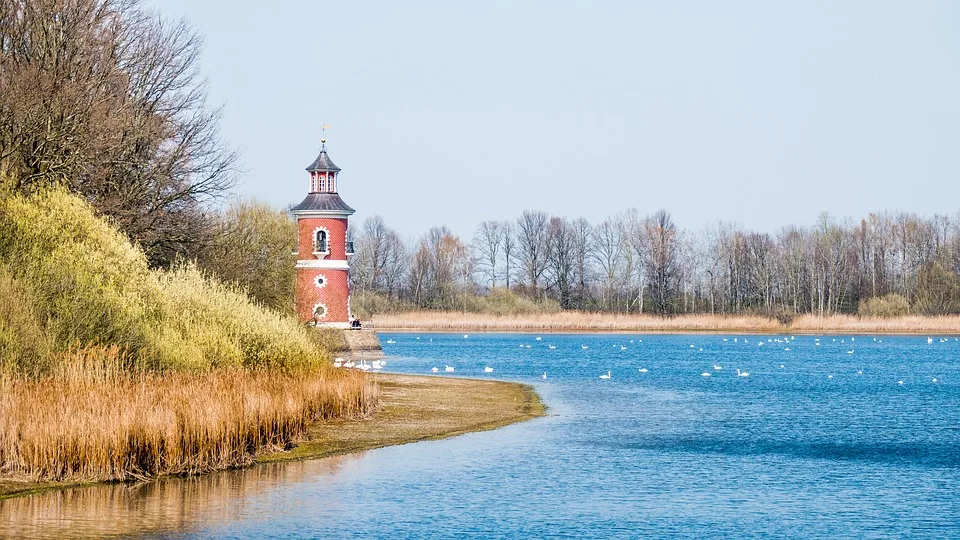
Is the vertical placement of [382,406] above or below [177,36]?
below

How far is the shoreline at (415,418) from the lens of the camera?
858 inches

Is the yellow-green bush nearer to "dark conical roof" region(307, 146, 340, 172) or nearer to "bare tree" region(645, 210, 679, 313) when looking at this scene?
"dark conical roof" region(307, 146, 340, 172)

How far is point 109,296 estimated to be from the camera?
79.4 ft

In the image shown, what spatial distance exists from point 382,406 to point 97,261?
7.92m

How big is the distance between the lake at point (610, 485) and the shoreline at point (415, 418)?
0.50 m

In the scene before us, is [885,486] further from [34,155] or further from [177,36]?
[177,36]

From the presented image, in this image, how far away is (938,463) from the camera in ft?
75.9

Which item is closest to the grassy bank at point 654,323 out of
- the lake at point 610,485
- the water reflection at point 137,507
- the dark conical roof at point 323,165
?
the dark conical roof at point 323,165

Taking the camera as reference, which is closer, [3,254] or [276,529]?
[276,529]

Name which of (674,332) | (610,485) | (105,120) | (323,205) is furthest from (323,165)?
(674,332)

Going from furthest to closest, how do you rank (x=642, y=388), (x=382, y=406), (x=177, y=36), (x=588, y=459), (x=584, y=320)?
1. (x=584, y=320)
2. (x=642, y=388)
3. (x=177, y=36)
4. (x=382, y=406)
5. (x=588, y=459)

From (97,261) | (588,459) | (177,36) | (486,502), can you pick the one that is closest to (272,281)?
(177,36)

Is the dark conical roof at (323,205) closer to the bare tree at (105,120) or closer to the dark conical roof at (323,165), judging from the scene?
the dark conical roof at (323,165)

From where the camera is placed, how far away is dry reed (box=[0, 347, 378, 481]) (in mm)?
17641
